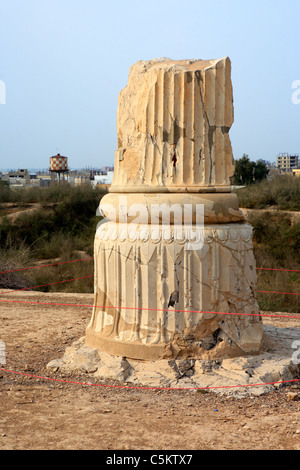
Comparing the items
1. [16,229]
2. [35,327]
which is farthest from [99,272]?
[16,229]

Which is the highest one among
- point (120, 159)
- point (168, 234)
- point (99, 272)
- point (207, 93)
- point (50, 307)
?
point (207, 93)

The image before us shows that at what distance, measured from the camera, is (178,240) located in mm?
4402

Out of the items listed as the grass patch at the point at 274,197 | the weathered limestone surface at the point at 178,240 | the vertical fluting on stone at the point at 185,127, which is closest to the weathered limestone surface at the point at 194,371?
the weathered limestone surface at the point at 178,240

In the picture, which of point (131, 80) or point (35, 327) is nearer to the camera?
point (131, 80)

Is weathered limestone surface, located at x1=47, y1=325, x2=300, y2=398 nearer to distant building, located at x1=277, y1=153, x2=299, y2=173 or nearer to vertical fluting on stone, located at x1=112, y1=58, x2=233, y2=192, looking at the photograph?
vertical fluting on stone, located at x1=112, y1=58, x2=233, y2=192

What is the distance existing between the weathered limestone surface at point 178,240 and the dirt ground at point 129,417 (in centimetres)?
56

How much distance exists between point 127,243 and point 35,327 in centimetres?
213

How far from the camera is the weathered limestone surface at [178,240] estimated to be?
4.42m

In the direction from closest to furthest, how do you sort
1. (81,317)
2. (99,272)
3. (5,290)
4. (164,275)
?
(164,275) < (99,272) < (81,317) < (5,290)

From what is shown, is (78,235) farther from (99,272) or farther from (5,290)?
(99,272)

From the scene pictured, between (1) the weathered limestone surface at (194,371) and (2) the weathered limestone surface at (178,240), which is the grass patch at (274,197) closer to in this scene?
(2) the weathered limestone surface at (178,240)

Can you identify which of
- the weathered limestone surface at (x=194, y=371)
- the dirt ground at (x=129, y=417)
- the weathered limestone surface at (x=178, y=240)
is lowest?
the dirt ground at (x=129, y=417)

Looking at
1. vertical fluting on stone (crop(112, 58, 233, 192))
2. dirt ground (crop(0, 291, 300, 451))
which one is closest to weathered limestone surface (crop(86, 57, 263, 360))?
vertical fluting on stone (crop(112, 58, 233, 192))
